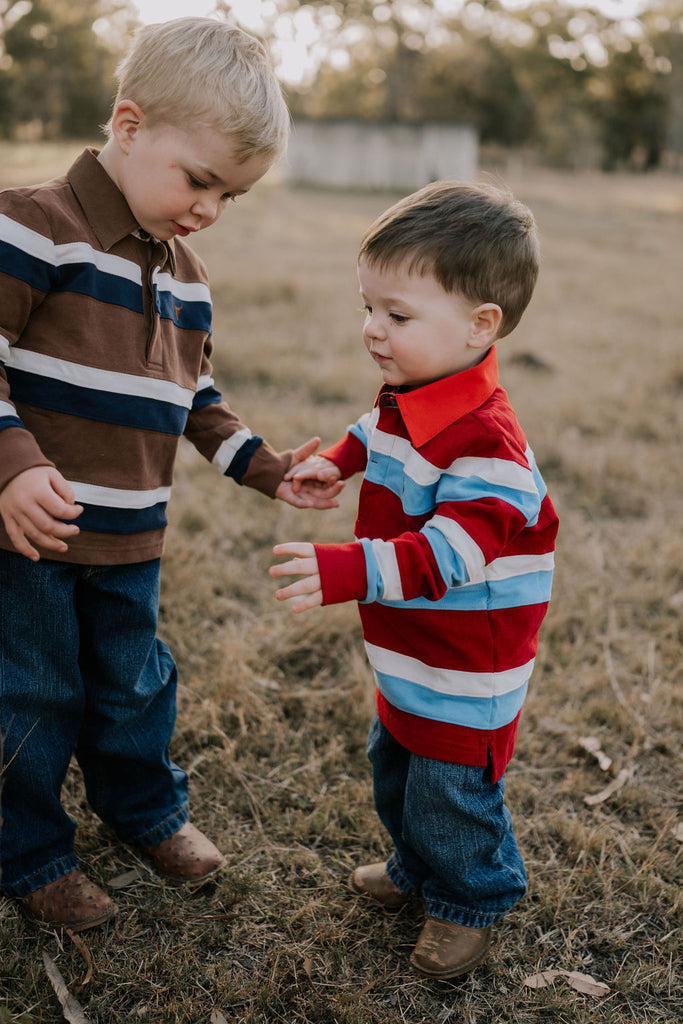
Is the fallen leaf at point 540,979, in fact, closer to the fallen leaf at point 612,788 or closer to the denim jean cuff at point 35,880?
the fallen leaf at point 612,788

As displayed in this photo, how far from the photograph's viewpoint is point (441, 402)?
1.62 m

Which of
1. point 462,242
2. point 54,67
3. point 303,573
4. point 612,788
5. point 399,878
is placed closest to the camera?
point 303,573

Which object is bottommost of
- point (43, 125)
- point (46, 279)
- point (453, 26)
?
point (43, 125)

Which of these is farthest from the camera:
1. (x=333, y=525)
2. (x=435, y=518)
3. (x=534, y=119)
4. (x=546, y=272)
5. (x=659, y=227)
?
(x=534, y=119)

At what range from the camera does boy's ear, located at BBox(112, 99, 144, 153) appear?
1628 mm

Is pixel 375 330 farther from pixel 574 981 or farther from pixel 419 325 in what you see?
pixel 574 981

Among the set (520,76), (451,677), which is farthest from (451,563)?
(520,76)

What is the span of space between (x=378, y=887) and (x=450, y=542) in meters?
1.00

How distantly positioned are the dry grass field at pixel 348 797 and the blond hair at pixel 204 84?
156 centimetres

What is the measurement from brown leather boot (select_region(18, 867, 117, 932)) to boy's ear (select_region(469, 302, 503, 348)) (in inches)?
57.2

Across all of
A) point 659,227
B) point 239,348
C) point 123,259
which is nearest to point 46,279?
point 123,259

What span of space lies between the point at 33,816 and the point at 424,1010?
0.93 m

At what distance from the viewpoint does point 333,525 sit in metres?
3.67

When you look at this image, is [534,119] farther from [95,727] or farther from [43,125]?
[95,727]
